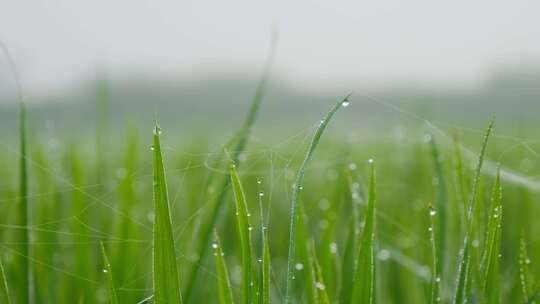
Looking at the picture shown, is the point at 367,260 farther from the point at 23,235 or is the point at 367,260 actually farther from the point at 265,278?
the point at 23,235

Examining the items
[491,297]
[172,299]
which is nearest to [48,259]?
[172,299]

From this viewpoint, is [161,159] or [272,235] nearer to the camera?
[161,159]

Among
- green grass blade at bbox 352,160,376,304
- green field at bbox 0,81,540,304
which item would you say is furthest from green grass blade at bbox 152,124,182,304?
green grass blade at bbox 352,160,376,304

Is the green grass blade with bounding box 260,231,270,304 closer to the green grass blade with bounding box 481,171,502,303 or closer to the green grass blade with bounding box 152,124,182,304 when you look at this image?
the green grass blade with bounding box 152,124,182,304

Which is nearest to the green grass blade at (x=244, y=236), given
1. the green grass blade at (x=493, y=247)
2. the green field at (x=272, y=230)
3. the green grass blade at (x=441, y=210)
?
the green field at (x=272, y=230)

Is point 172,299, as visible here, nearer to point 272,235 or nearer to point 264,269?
point 264,269

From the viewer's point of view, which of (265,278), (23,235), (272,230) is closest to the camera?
(265,278)

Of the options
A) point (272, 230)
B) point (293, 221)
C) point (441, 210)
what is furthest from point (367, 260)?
point (272, 230)
